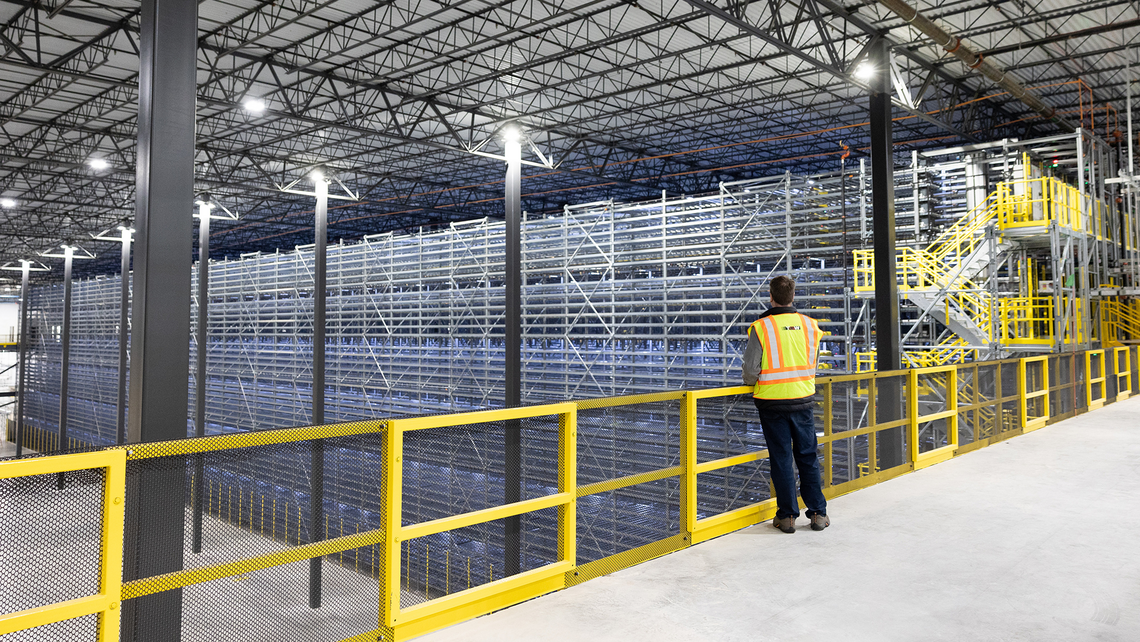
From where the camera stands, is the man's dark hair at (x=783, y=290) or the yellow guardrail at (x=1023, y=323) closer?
the man's dark hair at (x=783, y=290)

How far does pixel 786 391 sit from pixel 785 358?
261 mm

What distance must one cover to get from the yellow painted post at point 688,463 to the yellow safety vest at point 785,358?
68 centimetres

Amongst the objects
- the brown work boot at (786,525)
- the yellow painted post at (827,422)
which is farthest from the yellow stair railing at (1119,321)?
the brown work boot at (786,525)

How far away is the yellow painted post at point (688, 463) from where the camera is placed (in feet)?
19.0

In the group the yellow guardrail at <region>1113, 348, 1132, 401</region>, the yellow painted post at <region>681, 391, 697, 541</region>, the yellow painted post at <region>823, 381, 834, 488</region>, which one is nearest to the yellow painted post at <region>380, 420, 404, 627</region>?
the yellow painted post at <region>681, 391, 697, 541</region>

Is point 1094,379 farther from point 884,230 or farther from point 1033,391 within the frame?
point 884,230

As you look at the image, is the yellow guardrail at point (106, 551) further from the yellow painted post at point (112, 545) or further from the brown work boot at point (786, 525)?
the brown work boot at point (786, 525)

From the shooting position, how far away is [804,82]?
1967cm

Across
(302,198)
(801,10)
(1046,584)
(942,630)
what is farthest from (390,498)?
(302,198)

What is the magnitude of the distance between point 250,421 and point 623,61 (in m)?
23.5

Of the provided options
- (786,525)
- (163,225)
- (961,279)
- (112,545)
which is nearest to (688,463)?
(786,525)

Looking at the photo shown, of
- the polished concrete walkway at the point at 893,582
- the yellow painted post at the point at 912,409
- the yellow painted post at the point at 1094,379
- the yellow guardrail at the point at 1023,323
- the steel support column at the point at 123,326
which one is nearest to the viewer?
the polished concrete walkway at the point at 893,582

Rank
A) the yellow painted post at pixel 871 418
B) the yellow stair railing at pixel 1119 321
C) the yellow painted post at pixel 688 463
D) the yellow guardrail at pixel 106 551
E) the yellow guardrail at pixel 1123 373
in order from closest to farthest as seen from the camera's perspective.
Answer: the yellow guardrail at pixel 106 551
the yellow painted post at pixel 688 463
the yellow painted post at pixel 871 418
the yellow guardrail at pixel 1123 373
the yellow stair railing at pixel 1119 321

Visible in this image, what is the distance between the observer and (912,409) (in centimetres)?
856
